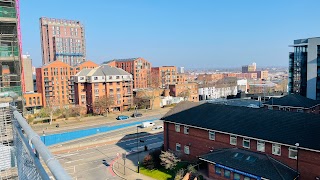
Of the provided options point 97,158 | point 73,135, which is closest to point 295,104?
point 97,158

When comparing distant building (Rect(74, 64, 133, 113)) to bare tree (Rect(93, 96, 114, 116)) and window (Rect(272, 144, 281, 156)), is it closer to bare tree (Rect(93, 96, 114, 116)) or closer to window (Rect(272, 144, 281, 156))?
bare tree (Rect(93, 96, 114, 116))

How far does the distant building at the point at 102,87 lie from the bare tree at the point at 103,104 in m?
1.50

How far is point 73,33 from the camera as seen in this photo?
125438 mm

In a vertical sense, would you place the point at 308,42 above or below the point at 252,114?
above

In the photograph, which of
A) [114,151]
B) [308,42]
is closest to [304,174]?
[114,151]

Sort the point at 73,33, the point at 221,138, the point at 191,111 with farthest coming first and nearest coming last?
the point at 73,33
the point at 191,111
the point at 221,138

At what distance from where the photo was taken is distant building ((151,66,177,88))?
8942 centimetres

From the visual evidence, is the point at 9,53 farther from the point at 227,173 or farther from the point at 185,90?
the point at 185,90

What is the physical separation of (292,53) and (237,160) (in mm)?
44178

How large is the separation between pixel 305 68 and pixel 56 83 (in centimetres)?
5795

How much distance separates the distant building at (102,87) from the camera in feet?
207

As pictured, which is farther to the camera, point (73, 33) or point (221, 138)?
point (73, 33)

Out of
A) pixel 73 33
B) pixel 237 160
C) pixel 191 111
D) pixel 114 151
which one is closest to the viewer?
pixel 237 160

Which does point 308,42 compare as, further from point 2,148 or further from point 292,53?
point 2,148
